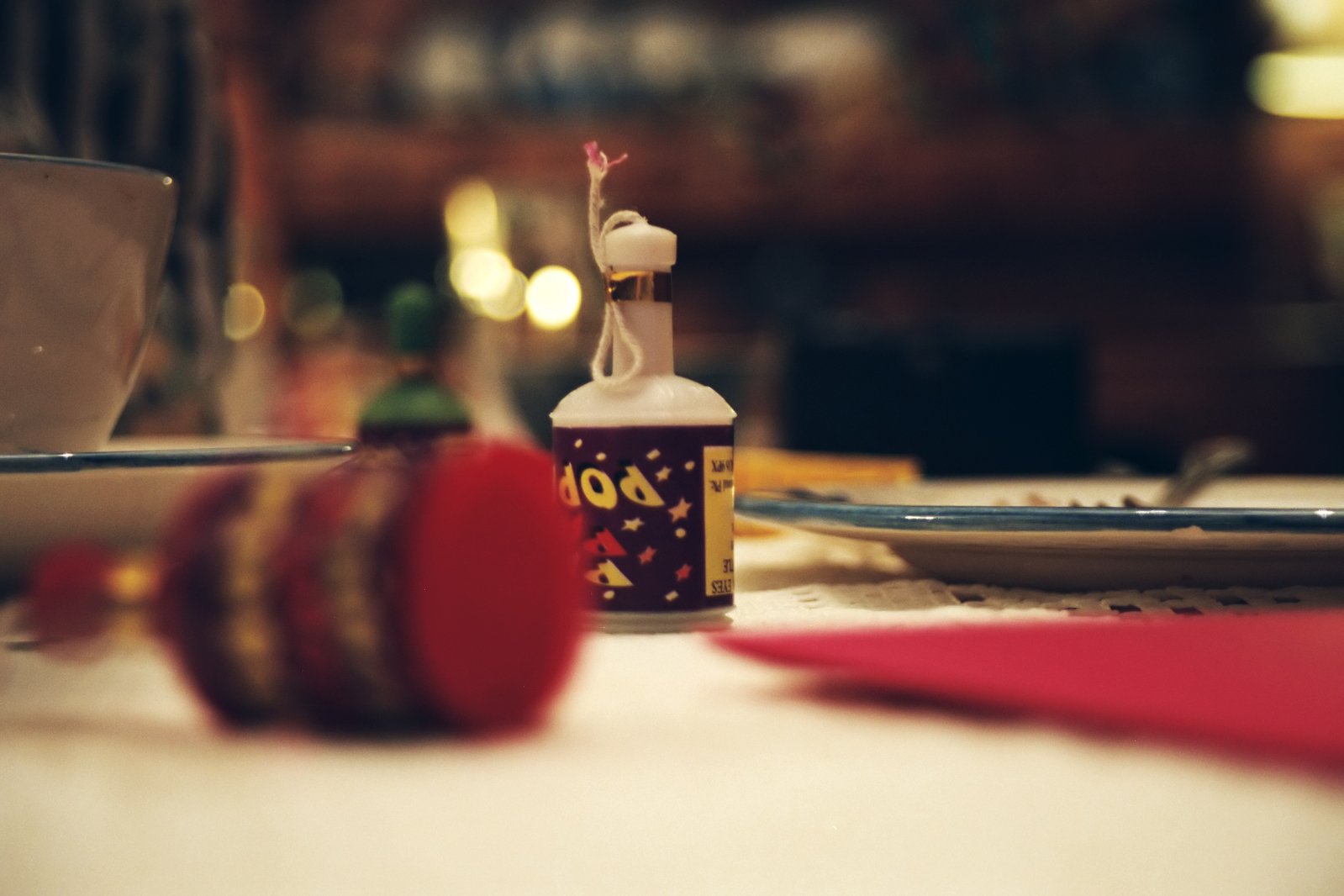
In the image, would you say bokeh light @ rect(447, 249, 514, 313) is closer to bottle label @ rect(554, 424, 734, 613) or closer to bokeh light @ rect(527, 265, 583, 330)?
bokeh light @ rect(527, 265, 583, 330)

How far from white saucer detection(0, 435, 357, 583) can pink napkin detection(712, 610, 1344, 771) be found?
0.71 feet

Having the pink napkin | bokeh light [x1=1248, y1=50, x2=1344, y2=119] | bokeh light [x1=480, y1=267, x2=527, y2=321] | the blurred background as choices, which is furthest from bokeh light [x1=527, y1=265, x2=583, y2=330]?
bokeh light [x1=1248, y1=50, x2=1344, y2=119]

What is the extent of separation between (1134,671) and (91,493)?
0.35 meters

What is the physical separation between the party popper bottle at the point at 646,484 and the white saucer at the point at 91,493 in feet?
0.33

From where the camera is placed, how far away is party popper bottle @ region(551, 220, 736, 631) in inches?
18.5

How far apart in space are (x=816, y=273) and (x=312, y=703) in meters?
3.26

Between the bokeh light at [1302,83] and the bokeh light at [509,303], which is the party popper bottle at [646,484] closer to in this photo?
the bokeh light at [509,303]

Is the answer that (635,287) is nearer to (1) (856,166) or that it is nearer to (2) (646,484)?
(2) (646,484)

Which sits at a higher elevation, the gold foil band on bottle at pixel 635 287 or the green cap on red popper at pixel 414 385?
the gold foil band on bottle at pixel 635 287

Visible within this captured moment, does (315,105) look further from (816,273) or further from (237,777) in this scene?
(237,777)

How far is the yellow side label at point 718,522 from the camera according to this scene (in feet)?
1.57

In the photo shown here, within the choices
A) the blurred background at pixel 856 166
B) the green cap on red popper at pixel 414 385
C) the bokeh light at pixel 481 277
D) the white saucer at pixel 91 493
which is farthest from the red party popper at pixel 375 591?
the blurred background at pixel 856 166

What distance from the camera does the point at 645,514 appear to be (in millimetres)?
471

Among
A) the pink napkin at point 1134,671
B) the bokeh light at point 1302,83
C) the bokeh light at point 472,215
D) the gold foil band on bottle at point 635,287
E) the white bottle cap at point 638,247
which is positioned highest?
the bokeh light at point 1302,83
